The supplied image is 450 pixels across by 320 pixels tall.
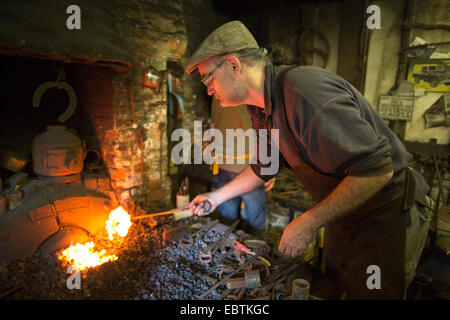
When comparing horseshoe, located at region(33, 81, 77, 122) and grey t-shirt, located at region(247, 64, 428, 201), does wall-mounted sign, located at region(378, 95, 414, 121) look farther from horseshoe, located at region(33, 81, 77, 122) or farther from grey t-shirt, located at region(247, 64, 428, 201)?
horseshoe, located at region(33, 81, 77, 122)

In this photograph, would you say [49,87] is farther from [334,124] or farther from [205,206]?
A: [334,124]


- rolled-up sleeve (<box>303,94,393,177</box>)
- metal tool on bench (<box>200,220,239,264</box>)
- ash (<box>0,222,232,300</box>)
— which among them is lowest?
ash (<box>0,222,232,300</box>)

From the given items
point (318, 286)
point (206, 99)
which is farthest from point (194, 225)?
point (206, 99)

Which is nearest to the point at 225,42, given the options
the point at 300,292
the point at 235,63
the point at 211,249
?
the point at 235,63

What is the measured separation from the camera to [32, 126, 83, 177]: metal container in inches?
136

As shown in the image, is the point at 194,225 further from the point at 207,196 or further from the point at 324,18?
the point at 324,18

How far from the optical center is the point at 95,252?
3332 mm

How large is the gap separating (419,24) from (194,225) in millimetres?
5976

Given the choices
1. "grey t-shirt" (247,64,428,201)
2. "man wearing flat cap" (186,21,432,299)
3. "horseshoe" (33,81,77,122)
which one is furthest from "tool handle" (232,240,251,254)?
"horseshoe" (33,81,77,122)

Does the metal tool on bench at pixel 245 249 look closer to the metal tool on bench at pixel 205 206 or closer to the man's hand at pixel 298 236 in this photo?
the metal tool on bench at pixel 205 206

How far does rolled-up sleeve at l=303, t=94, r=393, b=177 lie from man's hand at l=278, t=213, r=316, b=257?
390 millimetres

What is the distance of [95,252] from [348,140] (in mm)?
3148

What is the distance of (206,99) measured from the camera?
23.1 ft
